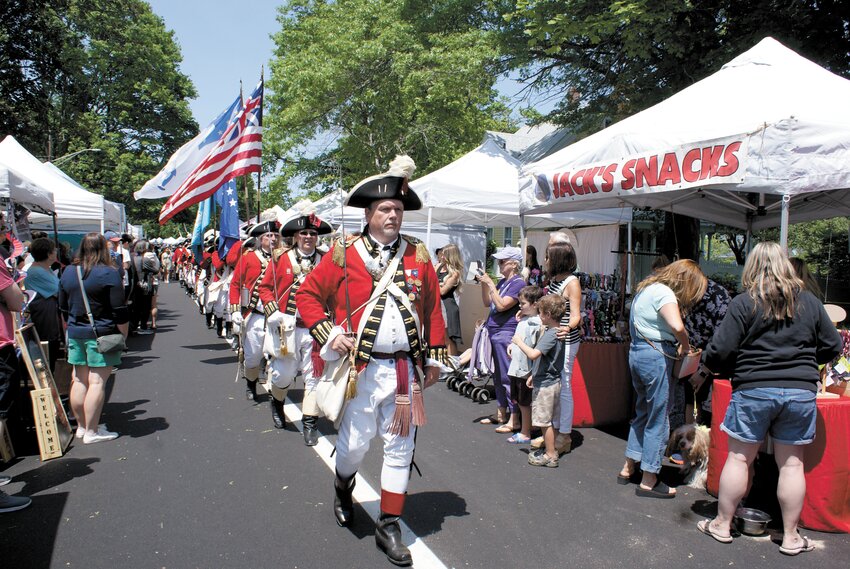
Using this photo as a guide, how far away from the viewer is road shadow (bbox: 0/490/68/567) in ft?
11.3

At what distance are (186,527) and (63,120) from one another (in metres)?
33.8

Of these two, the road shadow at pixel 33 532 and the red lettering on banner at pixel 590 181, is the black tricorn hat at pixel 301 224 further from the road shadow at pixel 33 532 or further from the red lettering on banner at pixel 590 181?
the road shadow at pixel 33 532

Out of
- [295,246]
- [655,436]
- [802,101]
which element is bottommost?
[655,436]

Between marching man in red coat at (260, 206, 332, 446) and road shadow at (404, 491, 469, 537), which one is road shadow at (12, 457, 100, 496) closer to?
marching man in red coat at (260, 206, 332, 446)

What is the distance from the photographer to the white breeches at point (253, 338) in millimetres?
6555

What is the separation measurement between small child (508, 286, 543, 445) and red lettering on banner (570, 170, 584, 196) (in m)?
1.07

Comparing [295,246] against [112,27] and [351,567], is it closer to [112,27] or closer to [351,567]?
[351,567]

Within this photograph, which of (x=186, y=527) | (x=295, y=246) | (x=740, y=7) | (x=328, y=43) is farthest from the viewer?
(x=328, y=43)

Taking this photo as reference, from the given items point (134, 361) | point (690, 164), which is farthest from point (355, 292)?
point (134, 361)

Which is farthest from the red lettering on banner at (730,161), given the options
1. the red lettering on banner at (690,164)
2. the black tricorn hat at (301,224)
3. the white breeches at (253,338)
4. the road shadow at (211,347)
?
the road shadow at (211,347)

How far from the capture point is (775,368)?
3.52 m

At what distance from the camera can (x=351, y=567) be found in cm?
333

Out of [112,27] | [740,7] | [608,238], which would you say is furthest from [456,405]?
[112,27]

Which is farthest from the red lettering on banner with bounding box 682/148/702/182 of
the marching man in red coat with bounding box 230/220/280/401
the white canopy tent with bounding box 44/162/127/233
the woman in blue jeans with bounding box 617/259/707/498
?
the white canopy tent with bounding box 44/162/127/233
